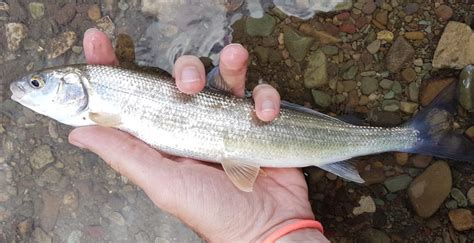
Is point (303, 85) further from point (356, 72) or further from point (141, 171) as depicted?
point (141, 171)

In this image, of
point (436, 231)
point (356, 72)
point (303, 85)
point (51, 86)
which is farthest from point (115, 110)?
point (436, 231)

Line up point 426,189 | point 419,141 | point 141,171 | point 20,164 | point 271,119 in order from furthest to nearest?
1. point 20,164
2. point 426,189
3. point 419,141
4. point 271,119
5. point 141,171

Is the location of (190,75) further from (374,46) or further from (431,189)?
(431,189)

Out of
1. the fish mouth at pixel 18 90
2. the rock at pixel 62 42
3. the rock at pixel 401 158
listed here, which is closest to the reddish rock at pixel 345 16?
the rock at pixel 401 158

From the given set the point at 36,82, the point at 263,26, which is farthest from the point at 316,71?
the point at 36,82

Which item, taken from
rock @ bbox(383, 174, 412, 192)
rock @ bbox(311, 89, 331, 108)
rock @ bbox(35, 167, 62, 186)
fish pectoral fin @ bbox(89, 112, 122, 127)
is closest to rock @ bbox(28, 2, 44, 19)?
rock @ bbox(35, 167, 62, 186)

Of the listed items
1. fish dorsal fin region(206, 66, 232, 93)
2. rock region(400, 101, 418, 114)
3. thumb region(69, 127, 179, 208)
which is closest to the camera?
thumb region(69, 127, 179, 208)

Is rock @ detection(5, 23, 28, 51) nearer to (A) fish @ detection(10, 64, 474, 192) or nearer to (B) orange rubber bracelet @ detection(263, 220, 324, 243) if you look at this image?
(A) fish @ detection(10, 64, 474, 192)
